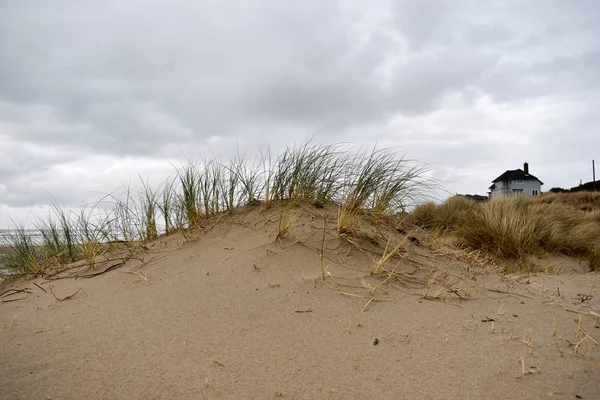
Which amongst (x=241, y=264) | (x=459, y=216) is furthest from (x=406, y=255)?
(x=459, y=216)

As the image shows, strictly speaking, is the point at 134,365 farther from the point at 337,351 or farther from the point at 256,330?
the point at 337,351

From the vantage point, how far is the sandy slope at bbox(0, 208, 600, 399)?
215 cm

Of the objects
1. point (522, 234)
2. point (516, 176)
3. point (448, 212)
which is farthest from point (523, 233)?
point (516, 176)

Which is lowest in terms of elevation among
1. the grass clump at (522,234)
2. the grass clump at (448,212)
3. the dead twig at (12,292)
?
the grass clump at (522,234)

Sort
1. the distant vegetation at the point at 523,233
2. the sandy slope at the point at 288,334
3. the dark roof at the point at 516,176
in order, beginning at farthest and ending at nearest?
1. the dark roof at the point at 516,176
2. the distant vegetation at the point at 523,233
3. the sandy slope at the point at 288,334

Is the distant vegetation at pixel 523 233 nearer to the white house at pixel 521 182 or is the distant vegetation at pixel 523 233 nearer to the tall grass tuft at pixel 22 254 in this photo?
the tall grass tuft at pixel 22 254

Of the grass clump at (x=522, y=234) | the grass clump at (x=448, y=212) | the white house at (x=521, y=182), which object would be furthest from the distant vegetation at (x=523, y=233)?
the white house at (x=521, y=182)

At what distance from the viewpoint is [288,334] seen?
262cm

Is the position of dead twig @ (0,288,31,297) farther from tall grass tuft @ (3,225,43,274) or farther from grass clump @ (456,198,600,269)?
grass clump @ (456,198,600,269)

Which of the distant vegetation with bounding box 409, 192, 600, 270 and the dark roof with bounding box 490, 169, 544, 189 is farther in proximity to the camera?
the dark roof with bounding box 490, 169, 544, 189

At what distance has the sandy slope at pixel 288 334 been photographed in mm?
2148

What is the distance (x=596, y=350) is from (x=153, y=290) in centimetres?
296

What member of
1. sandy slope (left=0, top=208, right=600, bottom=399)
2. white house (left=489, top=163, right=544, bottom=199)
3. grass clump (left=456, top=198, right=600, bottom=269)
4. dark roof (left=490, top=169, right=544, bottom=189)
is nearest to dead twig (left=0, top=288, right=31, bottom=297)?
sandy slope (left=0, top=208, right=600, bottom=399)

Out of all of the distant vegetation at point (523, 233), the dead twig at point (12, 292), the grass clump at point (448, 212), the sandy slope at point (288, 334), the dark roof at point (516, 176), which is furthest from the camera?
the dark roof at point (516, 176)
